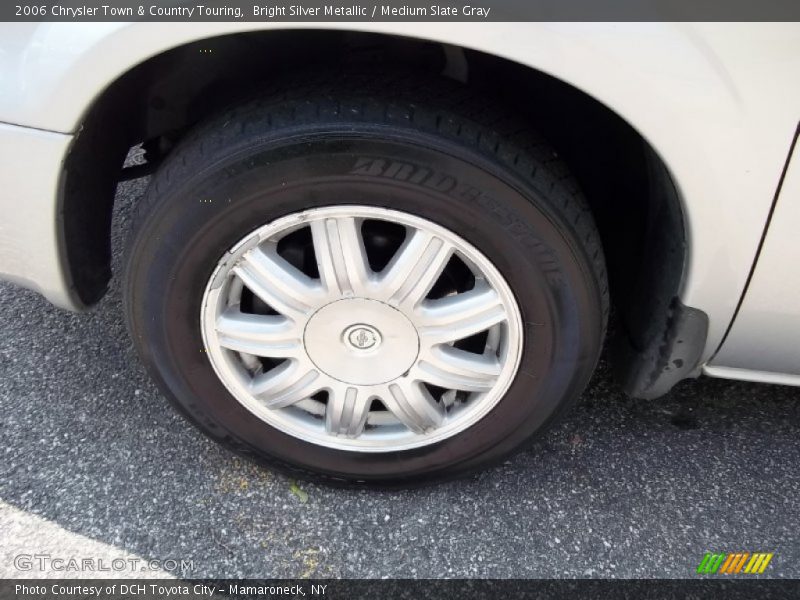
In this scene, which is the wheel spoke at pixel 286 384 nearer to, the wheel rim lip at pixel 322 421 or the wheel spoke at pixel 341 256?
the wheel rim lip at pixel 322 421

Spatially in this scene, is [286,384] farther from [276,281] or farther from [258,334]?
[276,281]

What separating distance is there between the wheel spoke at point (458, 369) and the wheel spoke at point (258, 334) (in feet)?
0.99

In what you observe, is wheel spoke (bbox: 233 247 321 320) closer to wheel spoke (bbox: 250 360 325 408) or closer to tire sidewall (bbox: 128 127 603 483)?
tire sidewall (bbox: 128 127 603 483)

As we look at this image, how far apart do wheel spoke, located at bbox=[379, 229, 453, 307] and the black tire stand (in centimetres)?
7

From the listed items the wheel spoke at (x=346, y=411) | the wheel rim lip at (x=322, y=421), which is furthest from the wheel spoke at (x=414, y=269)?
the wheel spoke at (x=346, y=411)

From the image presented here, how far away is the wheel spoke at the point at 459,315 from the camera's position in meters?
1.62

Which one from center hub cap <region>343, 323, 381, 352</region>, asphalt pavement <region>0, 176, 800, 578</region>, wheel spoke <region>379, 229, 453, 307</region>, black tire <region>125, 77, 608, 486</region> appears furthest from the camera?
asphalt pavement <region>0, 176, 800, 578</region>

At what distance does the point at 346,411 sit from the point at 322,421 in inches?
3.9

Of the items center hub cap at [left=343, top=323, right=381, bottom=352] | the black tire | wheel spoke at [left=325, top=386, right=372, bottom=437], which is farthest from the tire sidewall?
center hub cap at [left=343, top=323, right=381, bottom=352]

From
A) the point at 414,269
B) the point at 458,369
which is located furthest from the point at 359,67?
the point at 458,369

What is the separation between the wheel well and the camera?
1600mm

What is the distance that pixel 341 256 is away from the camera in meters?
1.58

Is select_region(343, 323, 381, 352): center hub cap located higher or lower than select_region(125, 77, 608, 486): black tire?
lower

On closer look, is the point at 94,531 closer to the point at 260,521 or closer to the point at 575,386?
the point at 260,521
